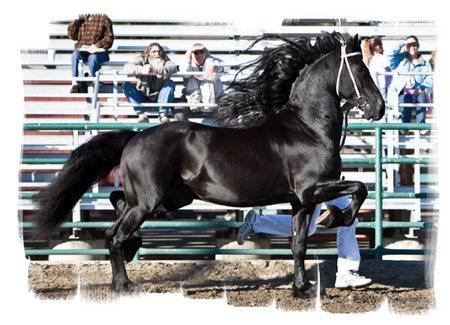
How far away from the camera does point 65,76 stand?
38.0 ft

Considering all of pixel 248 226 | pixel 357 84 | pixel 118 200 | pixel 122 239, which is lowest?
pixel 248 226

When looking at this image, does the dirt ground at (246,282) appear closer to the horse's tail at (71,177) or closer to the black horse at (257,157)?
the black horse at (257,157)

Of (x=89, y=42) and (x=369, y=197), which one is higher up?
(x=89, y=42)

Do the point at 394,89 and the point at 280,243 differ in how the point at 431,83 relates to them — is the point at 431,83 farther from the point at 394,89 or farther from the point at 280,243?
the point at 280,243

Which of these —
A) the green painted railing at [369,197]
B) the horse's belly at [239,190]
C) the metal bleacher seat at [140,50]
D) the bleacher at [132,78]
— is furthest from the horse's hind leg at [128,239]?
the metal bleacher seat at [140,50]

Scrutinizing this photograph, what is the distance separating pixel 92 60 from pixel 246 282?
16.0ft

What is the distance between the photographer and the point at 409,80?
10.5 metres

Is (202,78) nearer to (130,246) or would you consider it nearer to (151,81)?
(151,81)

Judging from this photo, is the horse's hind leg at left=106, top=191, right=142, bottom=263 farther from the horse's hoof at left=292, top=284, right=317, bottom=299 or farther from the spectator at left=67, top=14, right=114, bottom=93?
the spectator at left=67, top=14, right=114, bottom=93

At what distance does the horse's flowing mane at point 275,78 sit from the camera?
652cm

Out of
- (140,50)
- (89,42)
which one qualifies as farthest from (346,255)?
(140,50)

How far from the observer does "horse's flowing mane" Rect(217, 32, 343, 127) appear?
652 cm

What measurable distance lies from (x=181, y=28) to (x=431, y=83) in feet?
12.2

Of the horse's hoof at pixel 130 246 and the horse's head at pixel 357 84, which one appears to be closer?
the horse's head at pixel 357 84
